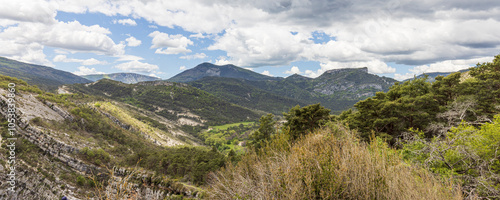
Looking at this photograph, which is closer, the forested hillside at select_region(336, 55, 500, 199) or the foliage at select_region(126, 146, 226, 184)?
the forested hillside at select_region(336, 55, 500, 199)

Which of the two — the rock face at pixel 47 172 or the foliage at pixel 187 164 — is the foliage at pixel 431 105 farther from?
the foliage at pixel 187 164

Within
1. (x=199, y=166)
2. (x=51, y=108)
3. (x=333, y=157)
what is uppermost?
(x=333, y=157)

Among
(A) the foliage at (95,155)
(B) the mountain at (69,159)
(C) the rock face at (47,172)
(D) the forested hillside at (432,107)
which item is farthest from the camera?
(A) the foliage at (95,155)

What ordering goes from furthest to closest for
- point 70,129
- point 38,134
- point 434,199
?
point 70,129 < point 38,134 < point 434,199

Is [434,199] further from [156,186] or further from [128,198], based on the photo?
[156,186]

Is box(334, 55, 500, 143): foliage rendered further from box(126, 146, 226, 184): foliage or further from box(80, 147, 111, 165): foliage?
box(80, 147, 111, 165): foliage

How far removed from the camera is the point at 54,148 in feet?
194

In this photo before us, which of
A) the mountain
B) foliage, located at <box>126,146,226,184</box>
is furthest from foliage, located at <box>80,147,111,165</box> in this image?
foliage, located at <box>126,146,226,184</box>

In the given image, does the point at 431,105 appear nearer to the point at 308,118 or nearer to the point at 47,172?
the point at 308,118

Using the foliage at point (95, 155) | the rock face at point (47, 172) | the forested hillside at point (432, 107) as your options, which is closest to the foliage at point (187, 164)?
the rock face at point (47, 172)

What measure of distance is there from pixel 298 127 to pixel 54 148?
7338cm

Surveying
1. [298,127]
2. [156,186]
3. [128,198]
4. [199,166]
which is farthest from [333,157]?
[156,186]

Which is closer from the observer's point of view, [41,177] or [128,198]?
[128,198]

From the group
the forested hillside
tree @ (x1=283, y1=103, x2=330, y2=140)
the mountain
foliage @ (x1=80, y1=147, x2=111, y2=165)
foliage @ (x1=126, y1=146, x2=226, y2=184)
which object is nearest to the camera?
the forested hillside
